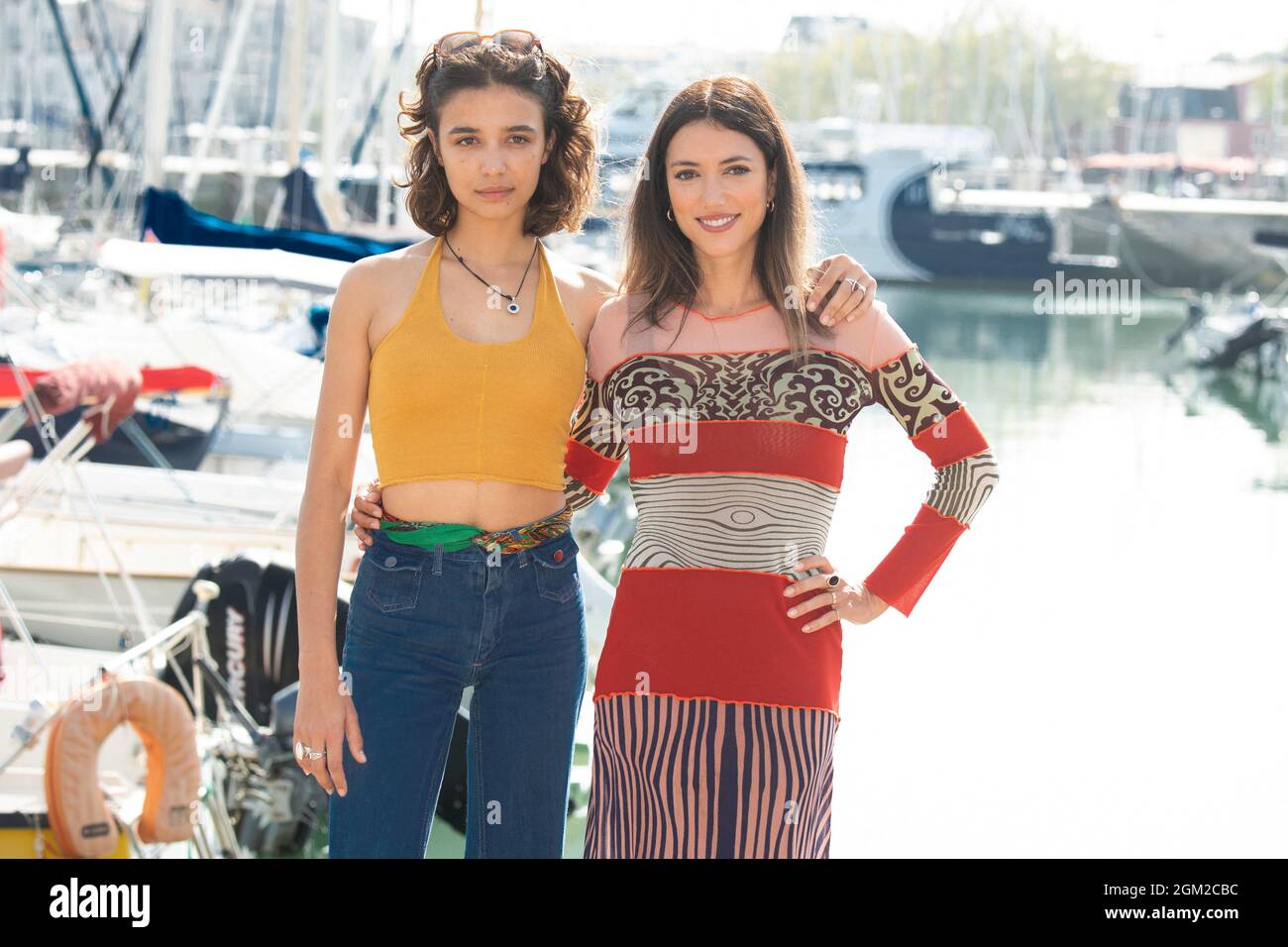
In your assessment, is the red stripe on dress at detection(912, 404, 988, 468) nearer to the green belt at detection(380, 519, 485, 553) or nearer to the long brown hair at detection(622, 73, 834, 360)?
the long brown hair at detection(622, 73, 834, 360)

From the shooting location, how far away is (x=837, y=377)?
96.1 inches

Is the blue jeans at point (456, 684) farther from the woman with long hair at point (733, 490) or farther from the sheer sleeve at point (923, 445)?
the sheer sleeve at point (923, 445)

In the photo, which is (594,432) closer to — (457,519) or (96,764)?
(457,519)

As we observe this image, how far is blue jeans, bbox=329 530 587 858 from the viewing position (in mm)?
2385

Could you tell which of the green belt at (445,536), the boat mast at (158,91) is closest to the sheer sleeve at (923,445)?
the green belt at (445,536)

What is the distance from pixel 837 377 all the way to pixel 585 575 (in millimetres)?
4445

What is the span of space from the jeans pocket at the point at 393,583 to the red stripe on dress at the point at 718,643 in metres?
0.33

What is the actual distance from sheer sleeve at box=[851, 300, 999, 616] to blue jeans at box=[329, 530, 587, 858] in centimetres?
57

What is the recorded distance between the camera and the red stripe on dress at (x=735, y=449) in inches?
94.0

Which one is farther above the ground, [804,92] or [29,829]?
[804,92]

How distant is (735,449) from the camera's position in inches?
94.0
